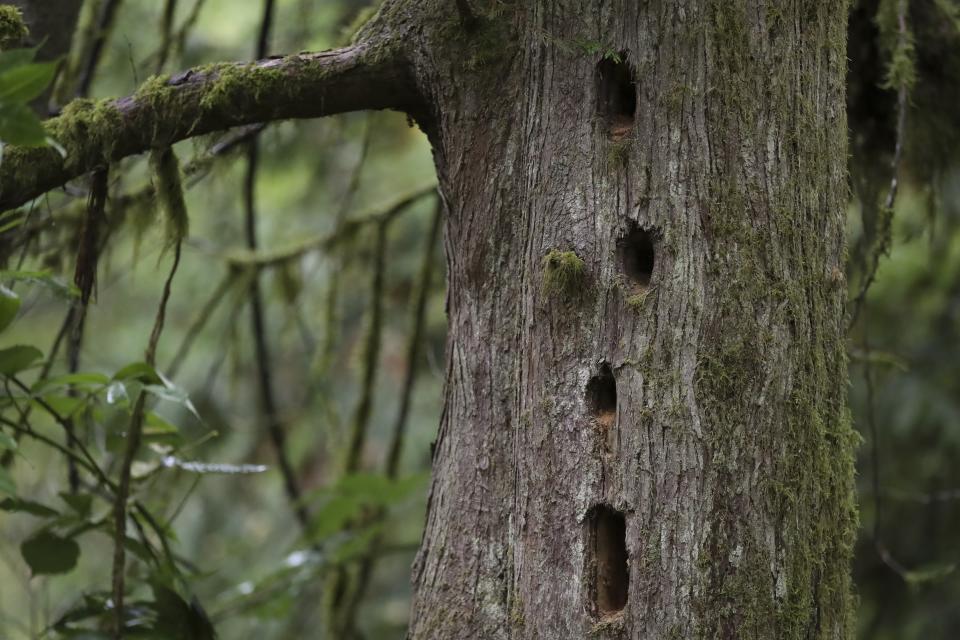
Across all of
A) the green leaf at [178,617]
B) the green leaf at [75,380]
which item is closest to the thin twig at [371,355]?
the green leaf at [178,617]

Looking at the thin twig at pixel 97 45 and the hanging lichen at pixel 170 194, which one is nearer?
the hanging lichen at pixel 170 194

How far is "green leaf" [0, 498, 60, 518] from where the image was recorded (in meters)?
2.56

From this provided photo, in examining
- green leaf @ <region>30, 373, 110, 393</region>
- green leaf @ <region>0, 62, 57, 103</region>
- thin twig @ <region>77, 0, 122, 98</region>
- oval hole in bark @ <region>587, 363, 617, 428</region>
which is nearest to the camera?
green leaf @ <region>0, 62, 57, 103</region>

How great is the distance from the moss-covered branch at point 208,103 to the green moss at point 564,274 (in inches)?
22.2

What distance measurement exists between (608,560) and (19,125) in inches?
52.6

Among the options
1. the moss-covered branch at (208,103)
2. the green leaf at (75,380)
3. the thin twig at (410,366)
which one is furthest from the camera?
the thin twig at (410,366)

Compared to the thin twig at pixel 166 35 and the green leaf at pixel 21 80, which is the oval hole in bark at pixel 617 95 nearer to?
the green leaf at pixel 21 80

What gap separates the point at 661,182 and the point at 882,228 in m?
1.07

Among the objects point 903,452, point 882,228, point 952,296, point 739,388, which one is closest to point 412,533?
point 903,452

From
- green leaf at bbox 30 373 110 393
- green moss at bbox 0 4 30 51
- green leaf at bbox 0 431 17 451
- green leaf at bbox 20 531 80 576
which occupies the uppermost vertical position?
green moss at bbox 0 4 30 51

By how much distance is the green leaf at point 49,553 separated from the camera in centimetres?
275

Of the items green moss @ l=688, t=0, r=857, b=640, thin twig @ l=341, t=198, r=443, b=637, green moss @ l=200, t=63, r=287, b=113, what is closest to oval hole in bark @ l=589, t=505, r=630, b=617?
green moss @ l=688, t=0, r=857, b=640

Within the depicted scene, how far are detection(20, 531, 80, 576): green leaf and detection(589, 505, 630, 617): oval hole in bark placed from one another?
148cm

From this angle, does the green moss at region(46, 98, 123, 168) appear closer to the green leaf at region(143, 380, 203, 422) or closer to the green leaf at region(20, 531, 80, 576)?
the green leaf at region(143, 380, 203, 422)
